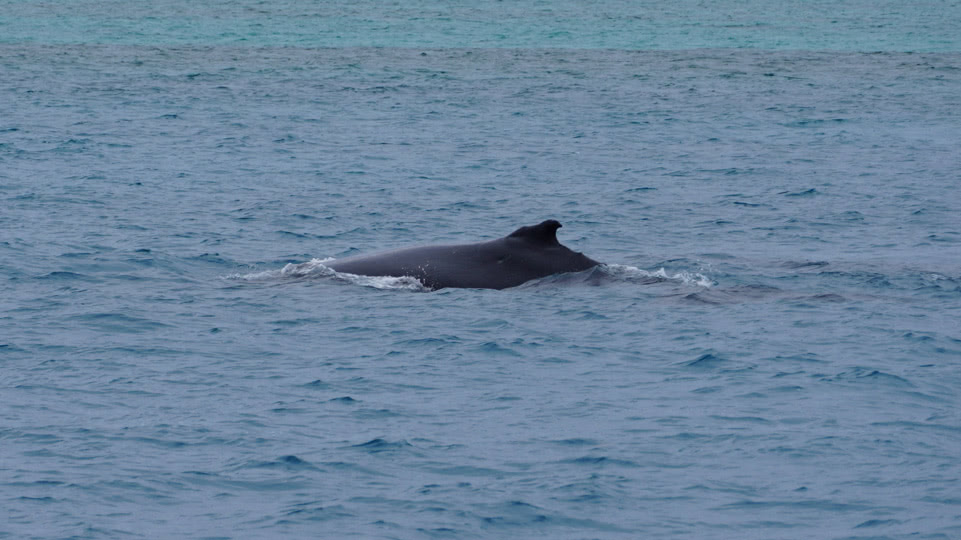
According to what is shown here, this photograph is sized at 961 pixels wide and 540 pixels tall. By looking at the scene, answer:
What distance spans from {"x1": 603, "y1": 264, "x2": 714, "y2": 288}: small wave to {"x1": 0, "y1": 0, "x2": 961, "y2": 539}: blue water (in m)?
0.12

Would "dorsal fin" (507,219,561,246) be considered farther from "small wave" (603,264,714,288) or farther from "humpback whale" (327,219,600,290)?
"small wave" (603,264,714,288)

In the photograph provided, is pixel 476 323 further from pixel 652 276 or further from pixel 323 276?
pixel 652 276

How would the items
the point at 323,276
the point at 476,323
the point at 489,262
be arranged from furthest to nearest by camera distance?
the point at 323,276
the point at 489,262
the point at 476,323

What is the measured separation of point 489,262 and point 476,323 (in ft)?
6.59

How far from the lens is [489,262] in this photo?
18.9 metres

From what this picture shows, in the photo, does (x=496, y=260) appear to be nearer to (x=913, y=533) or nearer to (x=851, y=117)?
(x=913, y=533)

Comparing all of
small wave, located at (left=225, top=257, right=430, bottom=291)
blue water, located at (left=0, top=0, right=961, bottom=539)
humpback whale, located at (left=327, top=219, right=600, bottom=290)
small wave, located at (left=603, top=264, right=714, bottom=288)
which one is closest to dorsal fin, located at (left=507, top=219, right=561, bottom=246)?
humpback whale, located at (left=327, top=219, right=600, bottom=290)

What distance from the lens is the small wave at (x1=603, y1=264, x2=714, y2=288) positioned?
63.3ft

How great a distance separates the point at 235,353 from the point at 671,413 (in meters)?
4.71

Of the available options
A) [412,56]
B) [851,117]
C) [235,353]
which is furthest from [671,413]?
[412,56]

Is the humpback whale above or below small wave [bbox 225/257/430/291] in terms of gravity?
above

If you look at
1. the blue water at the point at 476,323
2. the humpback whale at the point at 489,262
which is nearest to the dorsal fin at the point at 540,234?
the humpback whale at the point at 489,262

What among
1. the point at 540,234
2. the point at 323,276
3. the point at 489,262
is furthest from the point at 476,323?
the point at 323,276

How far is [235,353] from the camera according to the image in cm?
1565
